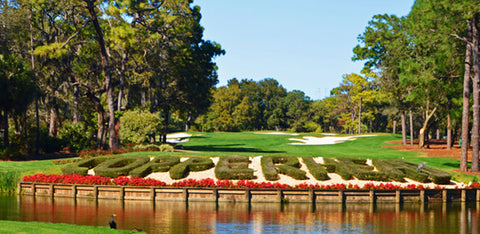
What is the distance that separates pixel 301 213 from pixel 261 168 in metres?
9.39

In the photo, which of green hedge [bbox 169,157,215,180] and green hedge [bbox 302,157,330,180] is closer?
green hedge [bbox 169,157,215,180]

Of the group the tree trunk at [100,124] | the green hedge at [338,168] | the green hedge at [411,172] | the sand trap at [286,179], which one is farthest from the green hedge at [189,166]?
the tree trunk at [100,124]

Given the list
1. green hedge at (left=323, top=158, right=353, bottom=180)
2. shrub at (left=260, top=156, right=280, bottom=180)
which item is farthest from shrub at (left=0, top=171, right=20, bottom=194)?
green hedge at (left=323, top=158, right=353, bottom=180)

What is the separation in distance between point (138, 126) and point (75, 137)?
32.6ft

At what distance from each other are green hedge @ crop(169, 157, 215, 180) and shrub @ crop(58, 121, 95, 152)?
22229mm

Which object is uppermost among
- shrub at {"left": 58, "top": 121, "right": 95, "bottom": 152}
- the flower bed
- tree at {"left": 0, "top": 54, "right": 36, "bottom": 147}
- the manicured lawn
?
tree at {"left": 0, "top": 54, "right": 36, "bottom": 147}

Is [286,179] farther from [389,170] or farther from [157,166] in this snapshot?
[157,166]

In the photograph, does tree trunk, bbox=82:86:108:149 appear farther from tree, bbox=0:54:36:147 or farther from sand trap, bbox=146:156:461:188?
sand trap, bbox=146:156:461:188

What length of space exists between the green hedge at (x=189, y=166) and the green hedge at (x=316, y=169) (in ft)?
22.3

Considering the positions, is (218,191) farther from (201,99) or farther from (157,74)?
(201,99)

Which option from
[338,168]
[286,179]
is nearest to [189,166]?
[286,179]

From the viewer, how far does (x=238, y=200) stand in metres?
28.4

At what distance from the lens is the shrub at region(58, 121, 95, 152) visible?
5231cm

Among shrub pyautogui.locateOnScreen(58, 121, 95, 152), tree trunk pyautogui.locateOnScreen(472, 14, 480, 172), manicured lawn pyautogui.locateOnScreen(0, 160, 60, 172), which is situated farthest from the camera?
shrub pyautogui.locateOnScreen(58, 121, 95, 152)
